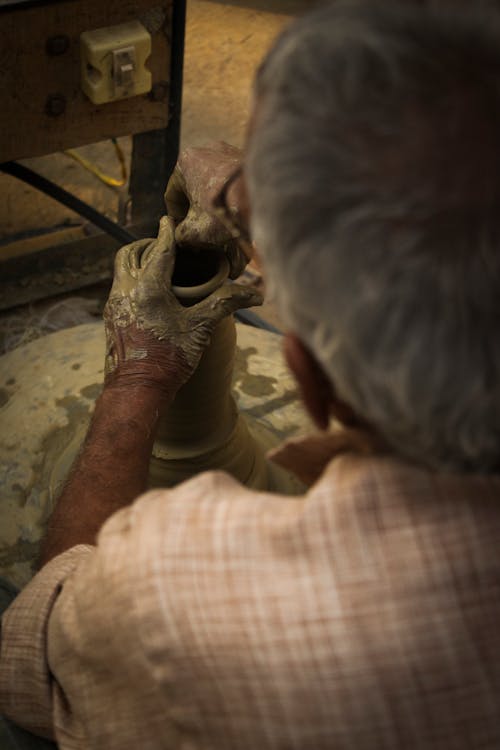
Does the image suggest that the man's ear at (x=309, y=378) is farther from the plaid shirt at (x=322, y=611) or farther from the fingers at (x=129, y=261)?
the fingers at (x=129, y=261)

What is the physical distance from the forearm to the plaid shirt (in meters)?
0.34

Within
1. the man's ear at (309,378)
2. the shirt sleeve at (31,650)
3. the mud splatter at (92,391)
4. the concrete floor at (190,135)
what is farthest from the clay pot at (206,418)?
the concrete floor at (190,135)

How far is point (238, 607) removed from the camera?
85 centimetres

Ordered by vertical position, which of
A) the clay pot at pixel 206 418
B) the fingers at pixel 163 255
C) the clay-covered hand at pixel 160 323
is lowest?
the clay pot at pixel 206 418

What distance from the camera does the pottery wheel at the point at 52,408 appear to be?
1.75m

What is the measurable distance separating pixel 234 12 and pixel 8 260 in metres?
2.08

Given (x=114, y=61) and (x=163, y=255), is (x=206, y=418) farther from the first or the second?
(x=114, y=61)

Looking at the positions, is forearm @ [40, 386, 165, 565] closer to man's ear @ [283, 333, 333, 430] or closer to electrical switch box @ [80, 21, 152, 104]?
man's ear @ [283, 333, 333, 430]

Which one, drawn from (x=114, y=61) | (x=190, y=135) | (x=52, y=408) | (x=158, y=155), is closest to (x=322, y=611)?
(x=52, y=408)

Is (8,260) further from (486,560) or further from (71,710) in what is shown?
(486,560)

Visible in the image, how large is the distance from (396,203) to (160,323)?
0.79 metres

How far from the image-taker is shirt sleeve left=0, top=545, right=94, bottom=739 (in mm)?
1072

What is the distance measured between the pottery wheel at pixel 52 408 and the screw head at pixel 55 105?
1.60 feet

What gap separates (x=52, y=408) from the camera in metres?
1.94
